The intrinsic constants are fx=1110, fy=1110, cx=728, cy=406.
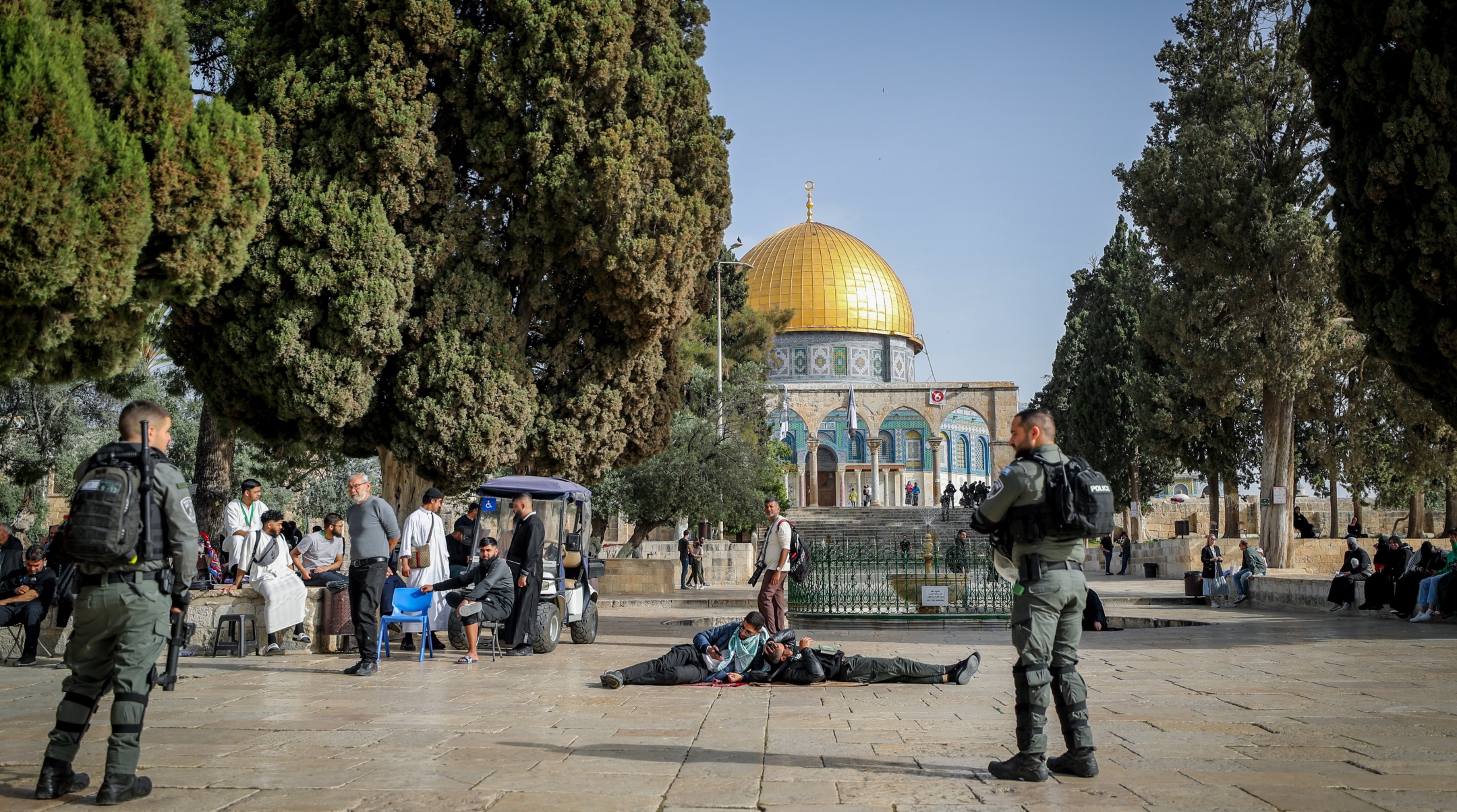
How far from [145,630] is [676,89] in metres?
10.6

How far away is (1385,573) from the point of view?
13.4 meters

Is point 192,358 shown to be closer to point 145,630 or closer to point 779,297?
point 145,630

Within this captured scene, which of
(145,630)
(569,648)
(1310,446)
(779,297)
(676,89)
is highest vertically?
(779,297)

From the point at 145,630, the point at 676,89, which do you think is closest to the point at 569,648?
the point at 145,630

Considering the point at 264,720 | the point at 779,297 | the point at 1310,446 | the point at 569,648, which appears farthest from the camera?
the point at 779,297

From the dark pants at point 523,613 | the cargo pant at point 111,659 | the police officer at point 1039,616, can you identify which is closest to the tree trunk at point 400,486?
the dark pants at point 523,613

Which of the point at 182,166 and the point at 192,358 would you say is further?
the point at 192,358

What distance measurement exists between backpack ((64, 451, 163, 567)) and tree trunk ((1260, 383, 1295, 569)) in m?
17.5

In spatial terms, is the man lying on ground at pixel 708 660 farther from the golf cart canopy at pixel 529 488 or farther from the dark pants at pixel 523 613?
the golf cart canopy at pixel 529 488

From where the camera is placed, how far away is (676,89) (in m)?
13.3

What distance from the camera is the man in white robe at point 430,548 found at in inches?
342

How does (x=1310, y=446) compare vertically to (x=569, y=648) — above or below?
above

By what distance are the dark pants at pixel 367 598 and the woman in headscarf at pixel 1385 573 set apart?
11.5m

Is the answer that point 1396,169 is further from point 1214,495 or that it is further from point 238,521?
point 1214,495
